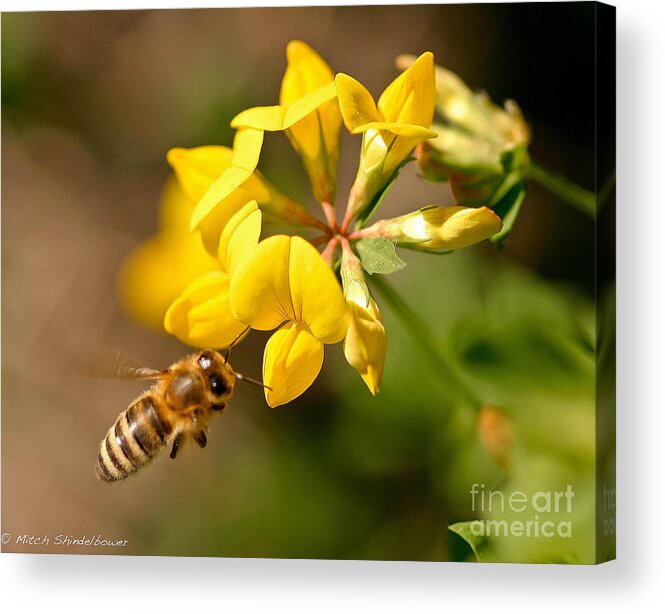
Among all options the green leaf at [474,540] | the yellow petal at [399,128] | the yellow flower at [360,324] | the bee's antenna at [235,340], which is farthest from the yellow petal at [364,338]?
the green leaf at [474,540]

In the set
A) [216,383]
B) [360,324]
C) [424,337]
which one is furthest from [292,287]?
[424,337]

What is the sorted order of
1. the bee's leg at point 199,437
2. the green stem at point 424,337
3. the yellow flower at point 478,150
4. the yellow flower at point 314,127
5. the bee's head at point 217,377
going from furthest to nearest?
the green stem at point 424,337
the yellow flower at point 478,150
the yellow flower at point 314,127
the bee's leg at point 199,437
the bee's head at point 217,377

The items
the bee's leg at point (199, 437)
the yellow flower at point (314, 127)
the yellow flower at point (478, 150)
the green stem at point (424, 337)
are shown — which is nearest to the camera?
the bee's leg at point (199, 437)

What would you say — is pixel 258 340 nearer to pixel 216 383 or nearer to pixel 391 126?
pixel 216 383

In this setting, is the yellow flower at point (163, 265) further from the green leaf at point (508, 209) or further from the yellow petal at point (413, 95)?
the green leaf at point (508, 209)

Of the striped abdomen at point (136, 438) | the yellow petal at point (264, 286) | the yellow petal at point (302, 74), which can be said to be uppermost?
the yellow petal at point (302, 74)

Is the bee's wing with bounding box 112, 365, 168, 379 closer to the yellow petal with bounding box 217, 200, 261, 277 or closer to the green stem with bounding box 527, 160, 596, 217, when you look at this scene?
the yellow petal with bounding box 217, 200, 261, 277

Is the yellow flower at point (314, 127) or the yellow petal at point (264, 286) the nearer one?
the yellow petal at point (264, 286)
